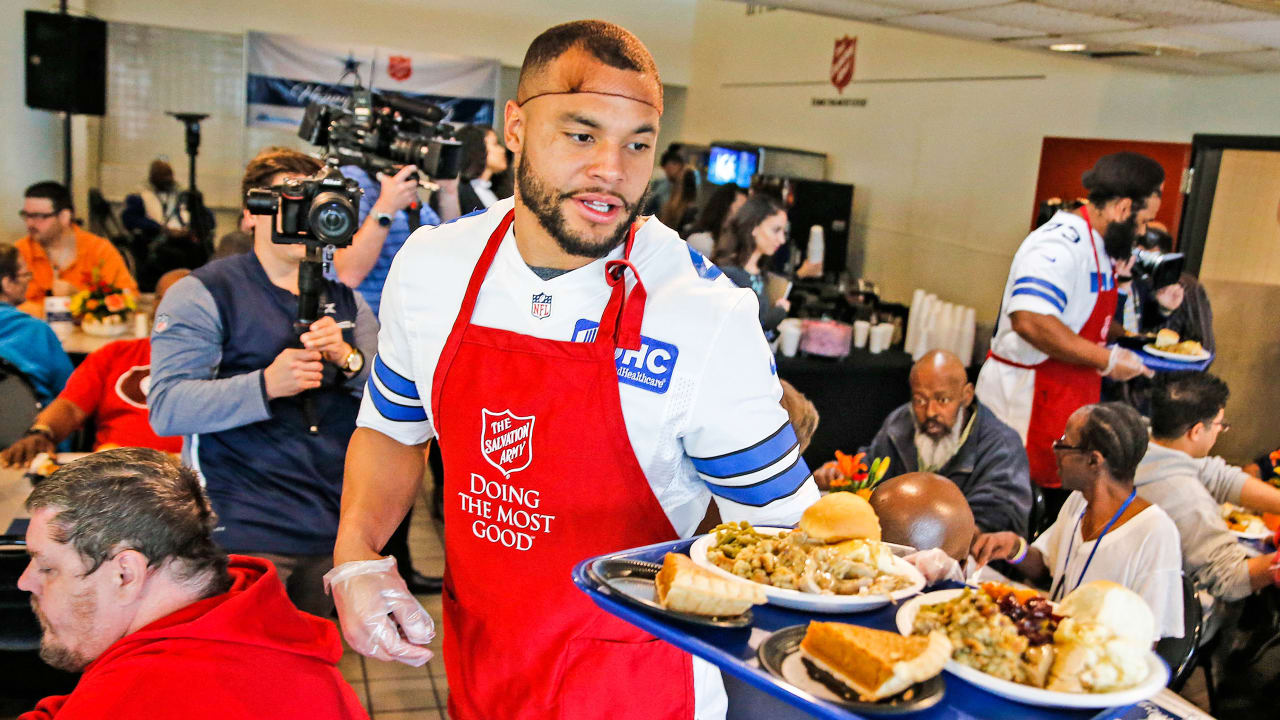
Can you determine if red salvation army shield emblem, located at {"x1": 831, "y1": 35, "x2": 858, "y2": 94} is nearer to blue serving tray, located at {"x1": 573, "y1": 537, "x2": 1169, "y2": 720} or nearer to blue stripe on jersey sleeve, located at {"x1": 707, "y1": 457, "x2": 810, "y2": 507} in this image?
blue stripe on jersey sleeve, located at {"x1": 707, "y1": 457, "x2": 810, "y2": 507}

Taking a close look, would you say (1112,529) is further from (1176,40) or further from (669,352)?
(1176,40)

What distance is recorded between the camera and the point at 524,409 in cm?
133

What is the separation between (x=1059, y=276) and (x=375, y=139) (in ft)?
8.24

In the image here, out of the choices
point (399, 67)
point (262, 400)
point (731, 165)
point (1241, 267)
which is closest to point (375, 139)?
point (262, 400)

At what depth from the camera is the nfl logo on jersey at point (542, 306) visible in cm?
141

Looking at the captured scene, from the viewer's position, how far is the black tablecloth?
539cm

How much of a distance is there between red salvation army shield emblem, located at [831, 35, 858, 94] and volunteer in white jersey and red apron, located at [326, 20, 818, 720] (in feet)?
26.2

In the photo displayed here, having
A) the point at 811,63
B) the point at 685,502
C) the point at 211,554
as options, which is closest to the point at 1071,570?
the point at 685,502

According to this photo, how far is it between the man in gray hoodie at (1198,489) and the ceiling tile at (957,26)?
5.91ft

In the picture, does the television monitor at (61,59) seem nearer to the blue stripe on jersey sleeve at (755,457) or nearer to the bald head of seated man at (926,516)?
the bald head of seated man at (926,516)

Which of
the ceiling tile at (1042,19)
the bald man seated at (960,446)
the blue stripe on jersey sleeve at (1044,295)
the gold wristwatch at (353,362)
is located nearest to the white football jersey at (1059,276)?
the blue stripe on jersey sleeve at (1044,295)

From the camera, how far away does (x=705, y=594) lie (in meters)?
0.95

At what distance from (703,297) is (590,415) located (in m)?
0.21

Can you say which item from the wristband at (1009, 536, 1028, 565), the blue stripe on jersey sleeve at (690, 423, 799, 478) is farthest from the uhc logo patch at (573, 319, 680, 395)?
the wristband at (1009, 536, 1028, 565)
